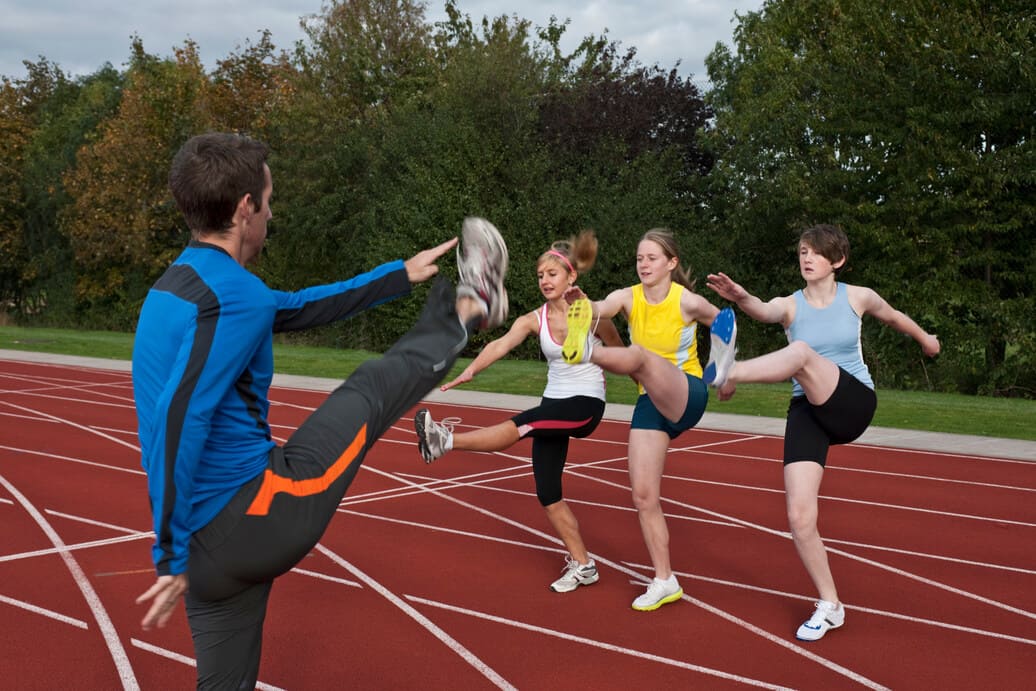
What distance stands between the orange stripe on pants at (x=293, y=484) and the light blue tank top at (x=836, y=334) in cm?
313

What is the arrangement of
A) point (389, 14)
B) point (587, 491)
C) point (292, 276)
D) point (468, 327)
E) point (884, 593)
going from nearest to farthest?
point (468, 327)
point (884, 593)
point (587, 491)
point (292, 276)
point (389, 14)

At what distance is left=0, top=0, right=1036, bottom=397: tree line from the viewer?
19.3 m

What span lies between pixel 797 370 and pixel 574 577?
1.89m

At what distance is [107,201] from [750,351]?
2303 centimetres

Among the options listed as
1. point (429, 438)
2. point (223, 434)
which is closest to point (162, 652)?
point (429, 438)

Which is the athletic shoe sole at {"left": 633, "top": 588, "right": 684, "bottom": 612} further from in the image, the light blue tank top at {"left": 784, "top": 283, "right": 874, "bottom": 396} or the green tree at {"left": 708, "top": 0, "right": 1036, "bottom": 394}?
the green tree at {"left": 708, "top": 0, "right": 1036, "bottom": 394}

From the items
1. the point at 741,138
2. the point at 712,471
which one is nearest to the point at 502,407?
the point at 712,471

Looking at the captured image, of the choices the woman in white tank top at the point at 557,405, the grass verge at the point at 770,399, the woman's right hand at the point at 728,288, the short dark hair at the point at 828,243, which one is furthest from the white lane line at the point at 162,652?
the grass verge at the point at 770,399

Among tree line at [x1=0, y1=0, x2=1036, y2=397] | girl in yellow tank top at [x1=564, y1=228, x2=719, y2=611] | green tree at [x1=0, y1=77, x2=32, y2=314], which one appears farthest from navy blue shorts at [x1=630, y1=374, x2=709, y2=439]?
green tree at [x1=0, y1=77, x2=32, y2=314]

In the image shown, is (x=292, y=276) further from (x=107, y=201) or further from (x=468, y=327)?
(x=468, y=327)

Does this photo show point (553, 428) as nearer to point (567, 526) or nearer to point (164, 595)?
point (567, 526)

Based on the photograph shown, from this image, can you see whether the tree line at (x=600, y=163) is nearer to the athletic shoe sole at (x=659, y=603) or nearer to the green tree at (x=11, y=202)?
the green tree at (x=11, y=202)

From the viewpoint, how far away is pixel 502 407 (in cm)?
1398

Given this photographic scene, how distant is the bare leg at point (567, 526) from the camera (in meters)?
5.78
